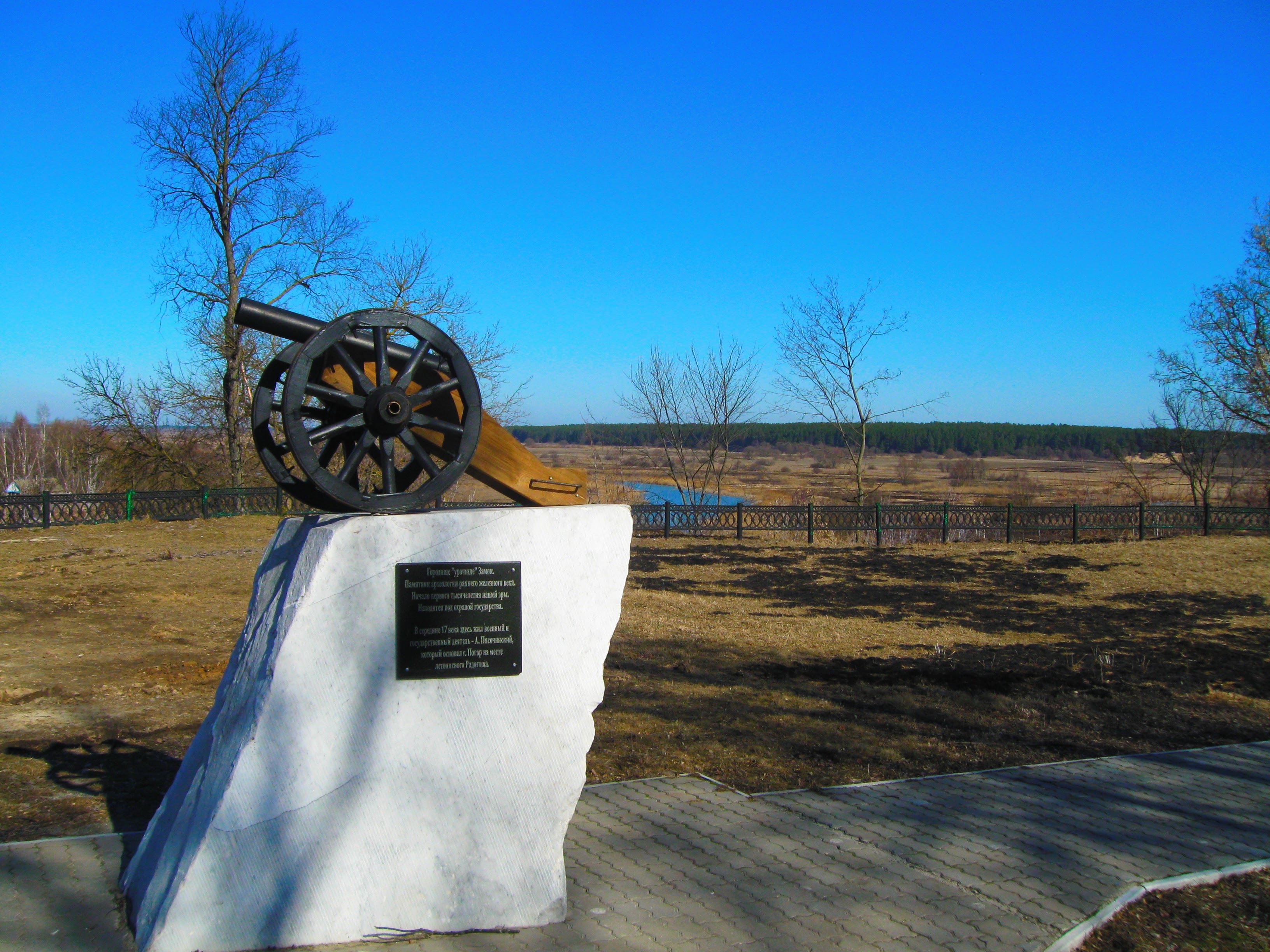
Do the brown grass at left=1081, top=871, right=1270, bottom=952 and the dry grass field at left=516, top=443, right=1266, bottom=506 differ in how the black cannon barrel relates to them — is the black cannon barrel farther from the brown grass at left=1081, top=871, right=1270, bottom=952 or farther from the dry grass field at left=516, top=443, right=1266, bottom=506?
the dry grass field at left=516, top=443, right=1266, bottom=506

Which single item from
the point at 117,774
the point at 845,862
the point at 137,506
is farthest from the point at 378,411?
the point at 137,506

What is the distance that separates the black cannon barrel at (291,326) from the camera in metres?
3.87

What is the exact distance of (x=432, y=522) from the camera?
3432 mm

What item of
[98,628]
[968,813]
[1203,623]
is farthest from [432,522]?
[1203,623]

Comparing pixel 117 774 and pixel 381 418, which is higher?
pixel 381 418

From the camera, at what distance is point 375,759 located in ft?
10.9

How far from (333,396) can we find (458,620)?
1036 millimetres

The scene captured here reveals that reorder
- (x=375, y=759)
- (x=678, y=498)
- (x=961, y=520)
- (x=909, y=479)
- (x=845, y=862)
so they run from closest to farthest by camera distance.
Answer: (x=375, y=759) → (x=845, y=862) → (x=961, y=520) → (x=678, y=498) → (x=909, y=479)

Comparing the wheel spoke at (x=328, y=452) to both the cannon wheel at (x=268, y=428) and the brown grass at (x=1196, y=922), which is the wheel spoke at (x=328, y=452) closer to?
the cannon wheel at (x=268, y=428)

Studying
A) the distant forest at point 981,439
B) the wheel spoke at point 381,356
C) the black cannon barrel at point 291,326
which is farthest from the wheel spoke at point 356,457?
the distant forest at point 981,439

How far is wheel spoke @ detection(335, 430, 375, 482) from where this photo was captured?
3.58 meters

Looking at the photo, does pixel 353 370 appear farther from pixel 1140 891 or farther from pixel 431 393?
pixel 1140 891

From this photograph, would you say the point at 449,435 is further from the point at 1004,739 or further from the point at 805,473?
the point at 805,473

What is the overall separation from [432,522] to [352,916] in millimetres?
1443
